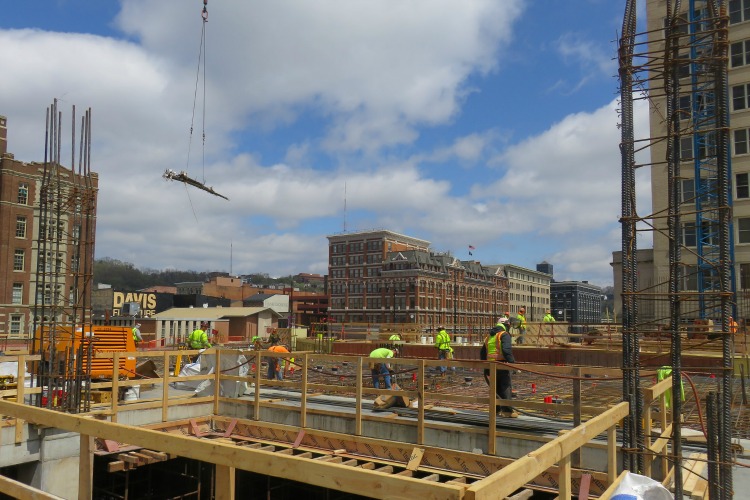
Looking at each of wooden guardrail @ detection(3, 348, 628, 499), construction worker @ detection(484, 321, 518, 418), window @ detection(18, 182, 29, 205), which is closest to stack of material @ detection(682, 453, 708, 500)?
wooden guardrail @ detection(3, 348, 628, 499)

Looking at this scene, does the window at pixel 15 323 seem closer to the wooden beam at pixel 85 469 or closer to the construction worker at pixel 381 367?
the construction worker at pixel 381 367

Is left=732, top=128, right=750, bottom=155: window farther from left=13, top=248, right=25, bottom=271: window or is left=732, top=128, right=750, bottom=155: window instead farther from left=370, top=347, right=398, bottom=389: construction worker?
left=13, top=248, right=25, bottom=271: window

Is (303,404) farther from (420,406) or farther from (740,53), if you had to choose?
(740,53)

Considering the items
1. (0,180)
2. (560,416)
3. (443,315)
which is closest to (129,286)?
(443,315)

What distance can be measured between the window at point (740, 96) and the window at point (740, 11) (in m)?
4.60

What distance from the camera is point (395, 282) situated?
112 m

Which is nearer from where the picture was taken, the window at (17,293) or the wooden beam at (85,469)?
the wooden beam at (85,469)

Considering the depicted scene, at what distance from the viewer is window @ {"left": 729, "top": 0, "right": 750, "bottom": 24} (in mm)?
41375

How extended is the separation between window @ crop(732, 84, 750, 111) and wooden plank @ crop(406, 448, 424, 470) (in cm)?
4217

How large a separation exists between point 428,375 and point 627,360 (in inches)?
498

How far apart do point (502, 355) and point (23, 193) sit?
59836 millimetres

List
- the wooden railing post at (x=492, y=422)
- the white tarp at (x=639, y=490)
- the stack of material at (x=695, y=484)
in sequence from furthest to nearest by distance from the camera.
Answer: the wooden railing post at (x=492, y=422) < the stack of material at (x=695, y=484) < the white tarp at (x=639, y=490)

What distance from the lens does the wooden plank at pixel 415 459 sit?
9453mm

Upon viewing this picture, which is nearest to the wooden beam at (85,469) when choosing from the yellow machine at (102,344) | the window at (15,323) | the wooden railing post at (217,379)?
the wooden railing post at (217,379)
